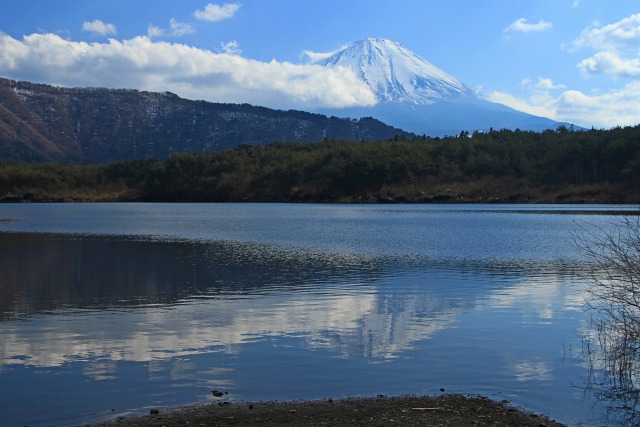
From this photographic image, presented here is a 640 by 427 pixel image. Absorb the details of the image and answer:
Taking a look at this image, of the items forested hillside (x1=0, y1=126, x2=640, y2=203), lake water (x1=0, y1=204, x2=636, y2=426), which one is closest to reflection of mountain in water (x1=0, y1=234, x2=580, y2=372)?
lake water (x1=0, y1=204, x2=636, y2=426)

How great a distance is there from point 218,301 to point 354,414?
1153 cm

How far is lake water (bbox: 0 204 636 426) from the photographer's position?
11742 millimetres

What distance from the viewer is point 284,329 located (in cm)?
1681

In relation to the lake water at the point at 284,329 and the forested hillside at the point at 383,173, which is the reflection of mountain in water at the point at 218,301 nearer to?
the lake water at the point at 284,329

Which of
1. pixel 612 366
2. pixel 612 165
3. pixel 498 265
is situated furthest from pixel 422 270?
pixel 612 165

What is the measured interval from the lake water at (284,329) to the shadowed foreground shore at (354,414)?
52 cm

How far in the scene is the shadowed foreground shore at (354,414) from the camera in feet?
32.3

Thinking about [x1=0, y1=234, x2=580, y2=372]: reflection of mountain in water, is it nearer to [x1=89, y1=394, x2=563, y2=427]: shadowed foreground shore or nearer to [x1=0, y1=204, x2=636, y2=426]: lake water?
[x1=0, y1=204, x2=636, y2=426]: lake water

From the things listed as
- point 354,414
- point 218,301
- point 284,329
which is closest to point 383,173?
point 218,301

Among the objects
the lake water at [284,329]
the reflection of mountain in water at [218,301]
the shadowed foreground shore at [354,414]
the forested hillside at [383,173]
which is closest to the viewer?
the shadowed foreground shore at [354,414]

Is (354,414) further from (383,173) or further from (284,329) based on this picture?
(383,173)

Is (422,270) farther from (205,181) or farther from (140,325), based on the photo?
(205,181)

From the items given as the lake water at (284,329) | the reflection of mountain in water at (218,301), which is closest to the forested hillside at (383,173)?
the reflection of mountain in water at (218,301)

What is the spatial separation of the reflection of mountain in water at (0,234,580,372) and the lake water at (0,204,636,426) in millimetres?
70
